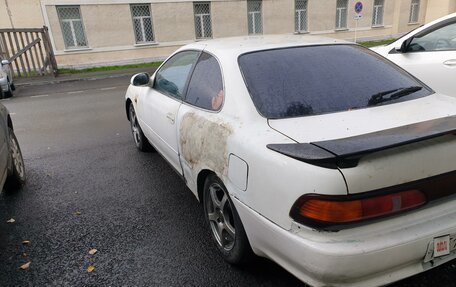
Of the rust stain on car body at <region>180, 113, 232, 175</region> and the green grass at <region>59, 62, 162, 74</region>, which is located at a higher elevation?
the rust stain on car body at <region>180, 113, 232, 175</region>

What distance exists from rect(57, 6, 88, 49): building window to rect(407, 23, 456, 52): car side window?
641 inches

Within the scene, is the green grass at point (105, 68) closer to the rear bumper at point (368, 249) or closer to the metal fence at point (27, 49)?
the metal fence at point (27, 49)

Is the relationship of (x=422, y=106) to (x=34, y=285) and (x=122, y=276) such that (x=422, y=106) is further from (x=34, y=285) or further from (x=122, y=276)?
(x=34, y=285)

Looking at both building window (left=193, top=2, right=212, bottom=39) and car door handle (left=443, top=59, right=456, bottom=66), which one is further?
building window (left=193, top=2, right=212, bottom=39)

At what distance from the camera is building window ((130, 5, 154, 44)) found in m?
18.0

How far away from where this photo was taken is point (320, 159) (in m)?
1.67

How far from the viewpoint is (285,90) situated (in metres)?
2.42

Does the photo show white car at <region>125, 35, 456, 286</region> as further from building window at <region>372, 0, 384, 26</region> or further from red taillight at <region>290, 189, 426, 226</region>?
building window at <region>372, 0, 384, 26</region>

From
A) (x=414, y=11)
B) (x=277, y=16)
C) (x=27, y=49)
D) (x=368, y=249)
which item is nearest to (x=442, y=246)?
(x=368, y=249)

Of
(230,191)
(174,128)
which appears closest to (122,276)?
(230,191)

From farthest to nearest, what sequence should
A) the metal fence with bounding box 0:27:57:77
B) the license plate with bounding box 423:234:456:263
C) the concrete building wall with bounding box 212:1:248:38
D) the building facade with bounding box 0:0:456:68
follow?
the concrete building wall with bounding box 212:1:248:38 → the building facade with bounding box 0:0:456:68 → the metal fence with bounding box 0:27:57:77 → the license plate with bounding box 423:234:456:263

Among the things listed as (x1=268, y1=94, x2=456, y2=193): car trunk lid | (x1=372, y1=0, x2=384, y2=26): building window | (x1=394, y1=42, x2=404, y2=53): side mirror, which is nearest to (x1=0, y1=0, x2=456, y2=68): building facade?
(x1=372, y1=0, x2=384, y2=26): building window

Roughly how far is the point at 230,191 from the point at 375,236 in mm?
885

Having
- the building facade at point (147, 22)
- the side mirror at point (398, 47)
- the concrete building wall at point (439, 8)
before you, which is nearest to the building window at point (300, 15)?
the building facade at point (147, 22)
